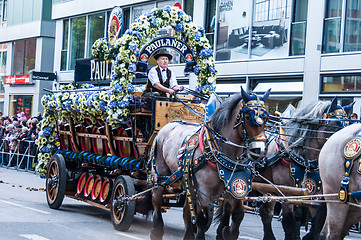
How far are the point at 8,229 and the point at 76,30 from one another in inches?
886

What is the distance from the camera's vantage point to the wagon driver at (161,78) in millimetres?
9969

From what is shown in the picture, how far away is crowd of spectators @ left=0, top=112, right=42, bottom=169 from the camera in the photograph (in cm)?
2228

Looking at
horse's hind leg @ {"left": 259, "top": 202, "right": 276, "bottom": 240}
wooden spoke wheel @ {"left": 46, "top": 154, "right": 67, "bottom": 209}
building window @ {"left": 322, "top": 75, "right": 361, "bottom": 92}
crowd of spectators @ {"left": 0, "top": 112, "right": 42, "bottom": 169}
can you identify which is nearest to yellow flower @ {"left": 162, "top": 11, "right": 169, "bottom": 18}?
wooden spoke wheel @ {"left": 46, "top": 154, "right": 67, "bottom": 209}

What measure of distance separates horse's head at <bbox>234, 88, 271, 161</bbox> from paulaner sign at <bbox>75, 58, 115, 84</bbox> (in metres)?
5.44

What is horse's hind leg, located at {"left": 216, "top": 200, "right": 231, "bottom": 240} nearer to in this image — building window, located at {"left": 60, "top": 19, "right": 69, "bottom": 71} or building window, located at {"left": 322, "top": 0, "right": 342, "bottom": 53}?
building window, located at {"left": 322, "top": 0, "right": 342, "bottom": 53}

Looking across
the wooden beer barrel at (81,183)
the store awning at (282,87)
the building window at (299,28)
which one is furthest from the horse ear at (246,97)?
the building window at (299,28)

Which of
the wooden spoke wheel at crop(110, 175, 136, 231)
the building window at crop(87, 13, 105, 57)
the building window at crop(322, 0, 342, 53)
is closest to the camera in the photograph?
the wooden spoke wheel at crop(110, 175, 136, 231)

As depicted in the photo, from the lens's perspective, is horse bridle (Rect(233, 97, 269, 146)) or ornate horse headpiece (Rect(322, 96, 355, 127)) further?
ornate horse headpiece (Rect(322, 96, 355, 127))

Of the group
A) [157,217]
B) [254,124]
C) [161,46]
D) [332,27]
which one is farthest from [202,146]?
[332,27]

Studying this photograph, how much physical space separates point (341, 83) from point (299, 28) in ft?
8.48

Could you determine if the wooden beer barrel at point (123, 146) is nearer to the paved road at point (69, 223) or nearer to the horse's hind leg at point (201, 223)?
the paved road at point (69, 223)

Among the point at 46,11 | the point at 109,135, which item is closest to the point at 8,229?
the point at 109,135

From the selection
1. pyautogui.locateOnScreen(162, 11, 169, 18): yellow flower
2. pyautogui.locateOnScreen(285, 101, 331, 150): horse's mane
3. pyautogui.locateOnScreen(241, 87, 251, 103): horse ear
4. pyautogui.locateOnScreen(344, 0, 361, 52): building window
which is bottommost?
pyautogui.locateOnScreen(285, 101, 331, 150): horse's mane

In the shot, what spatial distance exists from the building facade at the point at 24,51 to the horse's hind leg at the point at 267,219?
26.9 metres
